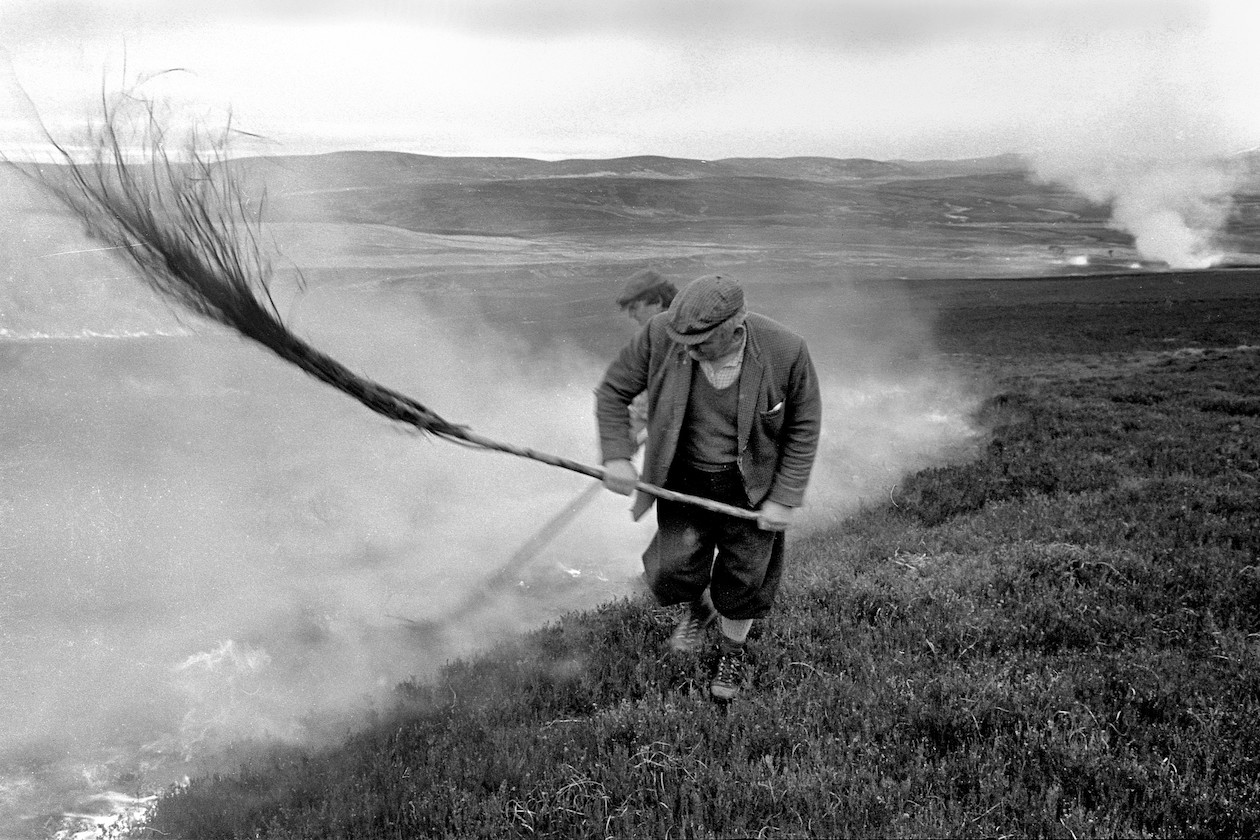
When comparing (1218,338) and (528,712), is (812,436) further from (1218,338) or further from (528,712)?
(1218,338)

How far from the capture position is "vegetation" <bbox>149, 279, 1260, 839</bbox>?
3.40 m

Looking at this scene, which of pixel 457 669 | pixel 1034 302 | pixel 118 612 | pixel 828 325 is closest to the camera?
pixel 457 669

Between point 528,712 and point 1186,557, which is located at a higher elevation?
point 1186,557

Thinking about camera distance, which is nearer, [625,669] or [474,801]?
[474,801]

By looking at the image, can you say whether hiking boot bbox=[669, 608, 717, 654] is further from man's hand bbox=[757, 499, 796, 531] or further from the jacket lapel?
the jacket lapel

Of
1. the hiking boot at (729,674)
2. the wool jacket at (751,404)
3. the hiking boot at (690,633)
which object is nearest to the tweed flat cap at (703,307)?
the wool jacket at (751,404)

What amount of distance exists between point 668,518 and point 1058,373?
1634cm

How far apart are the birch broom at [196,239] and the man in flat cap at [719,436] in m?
0.16

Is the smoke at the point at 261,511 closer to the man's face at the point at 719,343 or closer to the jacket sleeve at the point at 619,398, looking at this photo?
the jacket sleeve at the point at 619,398

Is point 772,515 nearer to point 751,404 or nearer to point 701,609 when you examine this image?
point 751,404

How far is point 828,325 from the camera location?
30.3m

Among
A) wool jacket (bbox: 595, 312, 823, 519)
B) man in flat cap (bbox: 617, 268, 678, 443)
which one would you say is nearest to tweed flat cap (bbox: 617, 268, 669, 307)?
man in flat cap (bbox: 617, 268, 678, 443)

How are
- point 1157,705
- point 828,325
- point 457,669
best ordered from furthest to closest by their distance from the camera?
point 828,325 → point 457,669 → point 1157,705

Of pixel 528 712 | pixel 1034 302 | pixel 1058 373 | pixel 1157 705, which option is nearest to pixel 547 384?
pixel 1058 373
